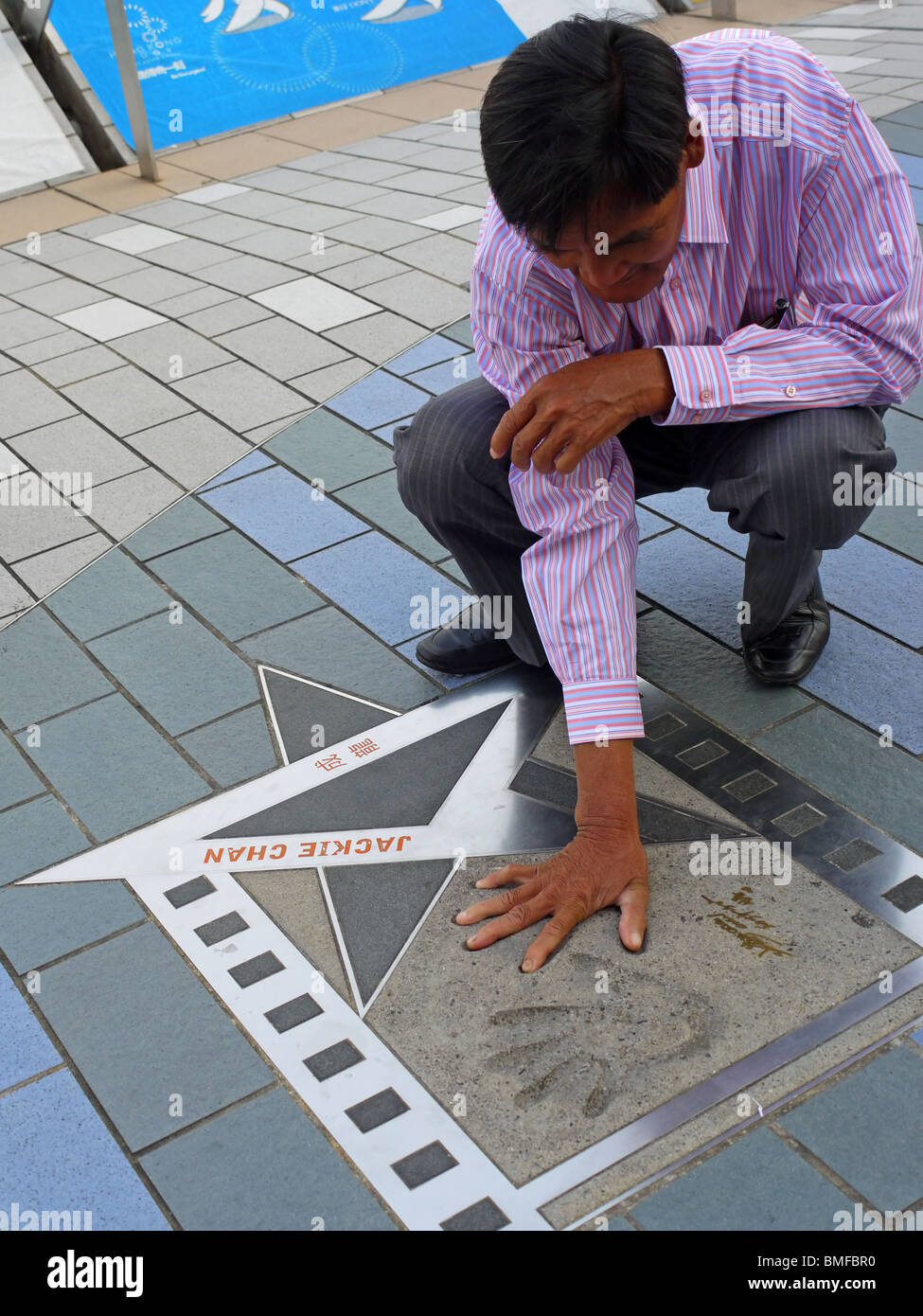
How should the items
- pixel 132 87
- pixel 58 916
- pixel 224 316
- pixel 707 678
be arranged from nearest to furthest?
pixel 58 916 → pixel 707 678 → pixel 224 316 → pixel 132 87

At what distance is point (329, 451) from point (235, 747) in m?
1.33

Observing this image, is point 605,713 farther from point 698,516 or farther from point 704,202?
point 698,516

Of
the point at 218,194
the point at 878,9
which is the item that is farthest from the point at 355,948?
the point at 878,9

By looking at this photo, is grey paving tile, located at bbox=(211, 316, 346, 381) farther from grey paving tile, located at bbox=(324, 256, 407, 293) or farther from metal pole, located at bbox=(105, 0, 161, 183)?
metal pole, located at bbox=(105, 0, 161, 183)

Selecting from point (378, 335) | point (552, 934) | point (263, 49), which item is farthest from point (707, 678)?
point (263, 49)

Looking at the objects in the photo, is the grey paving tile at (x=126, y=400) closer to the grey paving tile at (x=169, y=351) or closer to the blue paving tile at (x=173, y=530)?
the grey paving tile at (x=169, y=351)

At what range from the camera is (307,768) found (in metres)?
2.45

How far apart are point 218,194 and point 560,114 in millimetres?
4598

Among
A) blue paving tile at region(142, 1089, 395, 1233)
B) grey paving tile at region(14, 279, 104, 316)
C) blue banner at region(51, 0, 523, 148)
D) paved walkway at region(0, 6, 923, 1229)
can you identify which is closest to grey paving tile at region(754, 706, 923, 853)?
paved walkway at region(0, 6, 923, 1229)

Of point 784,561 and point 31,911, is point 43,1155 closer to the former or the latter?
point 31,911

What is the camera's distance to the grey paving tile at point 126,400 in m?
3.89

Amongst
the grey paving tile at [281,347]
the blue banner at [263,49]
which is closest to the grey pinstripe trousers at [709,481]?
the grey paving tile at [281,347]

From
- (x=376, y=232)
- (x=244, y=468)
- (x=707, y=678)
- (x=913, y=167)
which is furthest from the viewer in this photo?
(x=376, y=232)

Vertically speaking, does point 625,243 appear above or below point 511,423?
above
